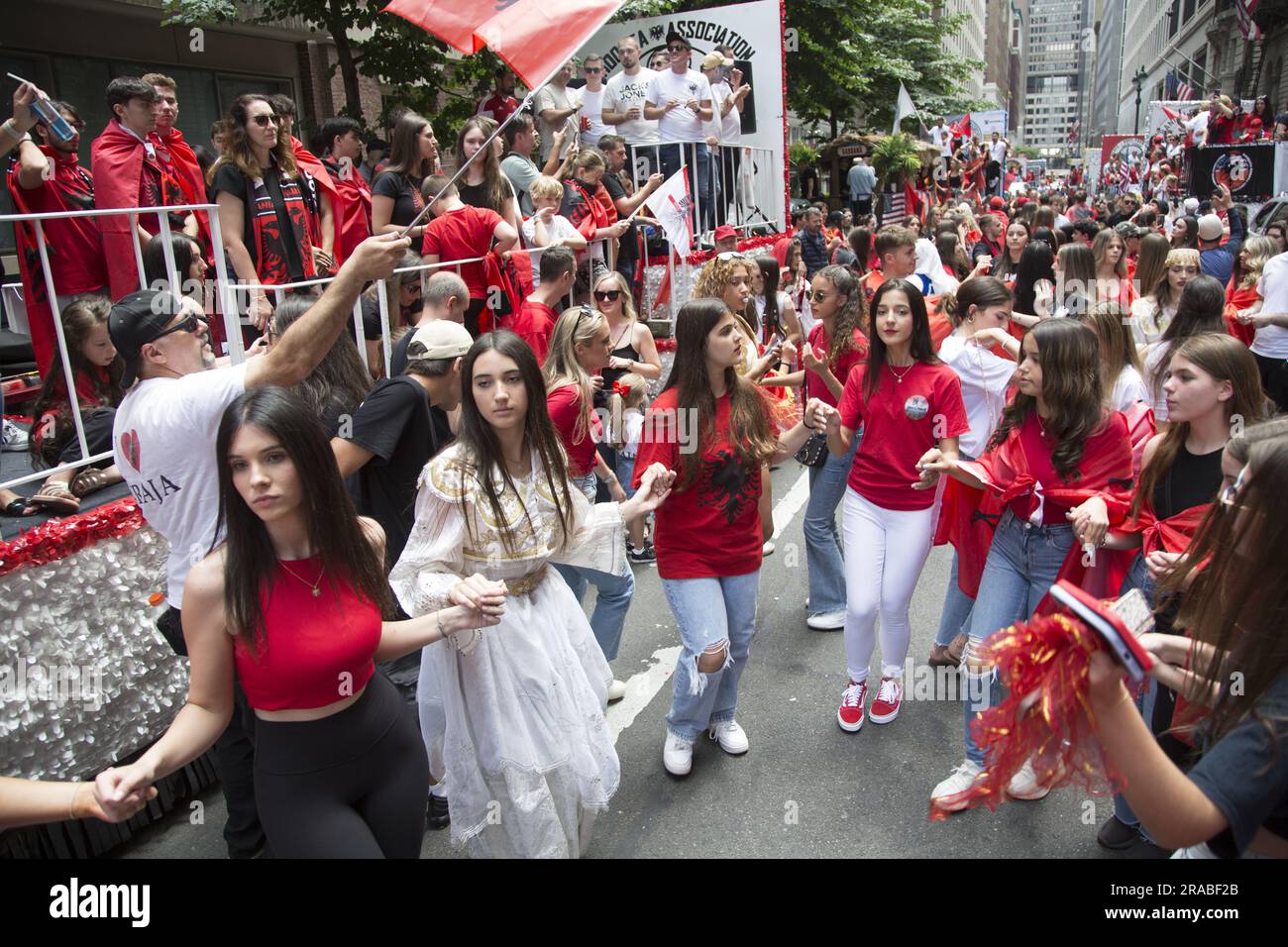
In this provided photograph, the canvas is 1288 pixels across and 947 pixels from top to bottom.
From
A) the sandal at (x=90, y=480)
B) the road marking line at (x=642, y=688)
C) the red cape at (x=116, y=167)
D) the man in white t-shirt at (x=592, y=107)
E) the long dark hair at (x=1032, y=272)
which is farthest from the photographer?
the man in white t-shirt at (x=592, y=107)

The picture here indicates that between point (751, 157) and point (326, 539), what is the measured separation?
34.5ft

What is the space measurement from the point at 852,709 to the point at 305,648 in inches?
105

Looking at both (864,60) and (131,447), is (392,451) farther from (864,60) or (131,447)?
(864,60)

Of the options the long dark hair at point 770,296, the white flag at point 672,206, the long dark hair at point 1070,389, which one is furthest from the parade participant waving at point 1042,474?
the white flag at point 672,206

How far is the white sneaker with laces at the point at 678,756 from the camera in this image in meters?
3.99

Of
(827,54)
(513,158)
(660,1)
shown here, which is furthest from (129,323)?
(827,54)

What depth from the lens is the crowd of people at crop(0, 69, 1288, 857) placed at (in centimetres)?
238

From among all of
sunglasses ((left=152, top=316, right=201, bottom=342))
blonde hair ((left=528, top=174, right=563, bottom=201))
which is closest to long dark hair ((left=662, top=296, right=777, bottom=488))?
sunglasses ((left=152, top=316, right=201, bottom=342))

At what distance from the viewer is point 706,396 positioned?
399 cm

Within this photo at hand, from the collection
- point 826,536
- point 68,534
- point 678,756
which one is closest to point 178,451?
point 68,534

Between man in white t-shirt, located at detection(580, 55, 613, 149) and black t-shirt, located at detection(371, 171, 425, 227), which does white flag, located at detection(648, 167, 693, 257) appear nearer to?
black t-shirt, located at detection(371, 171, 425, 227)

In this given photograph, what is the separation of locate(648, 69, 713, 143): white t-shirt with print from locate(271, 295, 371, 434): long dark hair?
23.8ft

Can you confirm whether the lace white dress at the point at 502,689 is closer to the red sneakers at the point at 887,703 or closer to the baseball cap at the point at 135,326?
the baseball cap at the point at 135,326

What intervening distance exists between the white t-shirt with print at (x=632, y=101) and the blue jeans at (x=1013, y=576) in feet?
24.8
